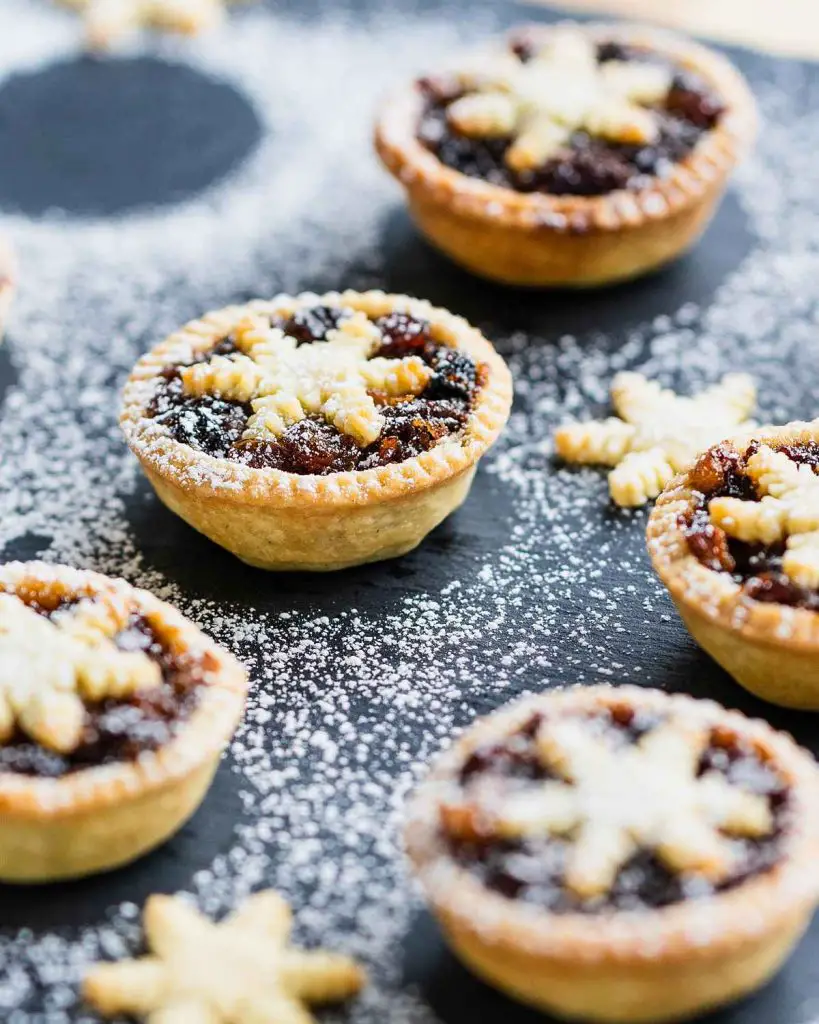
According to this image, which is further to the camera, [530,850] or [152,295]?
[152,295]

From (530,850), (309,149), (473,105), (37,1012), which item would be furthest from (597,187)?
(37,1012)

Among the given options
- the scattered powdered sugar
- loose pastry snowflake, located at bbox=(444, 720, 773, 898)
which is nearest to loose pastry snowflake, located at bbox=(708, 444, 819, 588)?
the scattered powdered sugar

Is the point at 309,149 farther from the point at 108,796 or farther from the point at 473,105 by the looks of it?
the point at 108,796

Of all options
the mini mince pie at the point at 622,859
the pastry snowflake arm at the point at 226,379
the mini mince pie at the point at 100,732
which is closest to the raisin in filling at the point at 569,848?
the mini mince pie at the point at 622,859

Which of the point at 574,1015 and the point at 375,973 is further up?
the point at 574,1015

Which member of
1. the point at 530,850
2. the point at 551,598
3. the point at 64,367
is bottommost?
the point at 64,367

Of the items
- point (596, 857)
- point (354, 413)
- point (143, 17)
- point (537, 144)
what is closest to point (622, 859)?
point (596, 857)

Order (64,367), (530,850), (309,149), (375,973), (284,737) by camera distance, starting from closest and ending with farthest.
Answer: (530,850) → (375,973) → (284,737) → (64,367) → (309,149)

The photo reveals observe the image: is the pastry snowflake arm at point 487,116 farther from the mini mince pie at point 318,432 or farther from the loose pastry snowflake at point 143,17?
the loose pastry snowflake at point 143,17
